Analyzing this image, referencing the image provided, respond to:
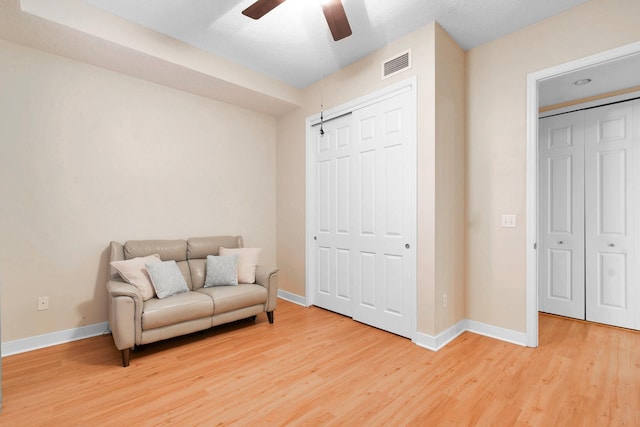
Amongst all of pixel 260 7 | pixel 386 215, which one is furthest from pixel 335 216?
pixel 260 7

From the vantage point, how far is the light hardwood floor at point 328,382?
183 cm

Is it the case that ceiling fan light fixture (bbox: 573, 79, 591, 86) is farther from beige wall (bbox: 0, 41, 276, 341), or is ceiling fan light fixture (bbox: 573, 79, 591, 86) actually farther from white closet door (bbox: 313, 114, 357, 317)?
beige wall (bbox: 0, 41, 276, 341)

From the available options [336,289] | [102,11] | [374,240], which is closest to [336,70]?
[374,240]

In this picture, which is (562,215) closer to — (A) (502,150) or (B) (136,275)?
(A) (502,150)

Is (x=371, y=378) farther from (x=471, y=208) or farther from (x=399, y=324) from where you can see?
(x=471, y=208)

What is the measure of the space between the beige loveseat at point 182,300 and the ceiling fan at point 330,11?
2.35 metres

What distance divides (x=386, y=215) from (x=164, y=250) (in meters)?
2.37

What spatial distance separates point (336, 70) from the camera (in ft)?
11.9

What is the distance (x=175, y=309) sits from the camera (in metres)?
2.66

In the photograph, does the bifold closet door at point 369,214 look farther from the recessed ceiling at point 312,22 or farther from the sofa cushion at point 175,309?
the sofa cushion at point 175,309

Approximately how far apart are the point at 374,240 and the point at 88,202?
2915 mm

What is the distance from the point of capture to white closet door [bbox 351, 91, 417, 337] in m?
2.93

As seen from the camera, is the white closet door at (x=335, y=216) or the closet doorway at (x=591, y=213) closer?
the closet doorway at (x=591, y=213)

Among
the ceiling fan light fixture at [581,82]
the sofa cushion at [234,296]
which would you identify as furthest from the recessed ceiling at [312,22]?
the sofa cushion at [234,296]
